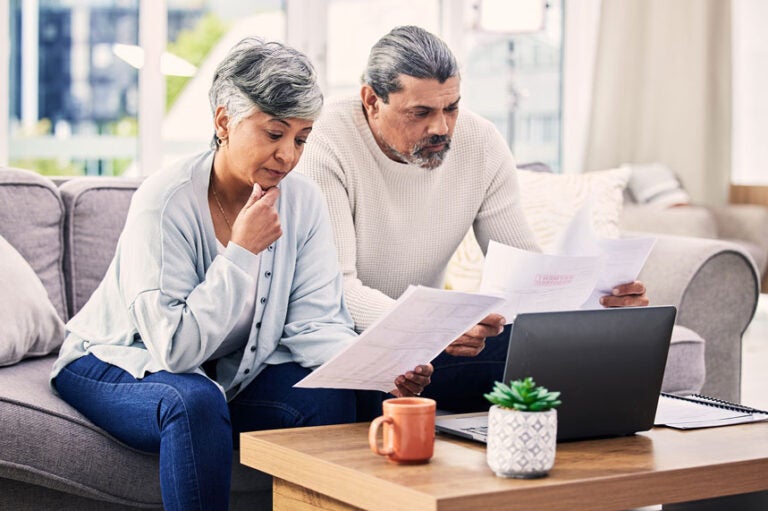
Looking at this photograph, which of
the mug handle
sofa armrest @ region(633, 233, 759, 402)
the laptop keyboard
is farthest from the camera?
sofa armrest @ region(633, 233, 759, 402)

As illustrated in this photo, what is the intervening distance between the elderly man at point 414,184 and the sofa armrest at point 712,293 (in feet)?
1.67

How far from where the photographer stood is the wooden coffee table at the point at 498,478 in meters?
1.26

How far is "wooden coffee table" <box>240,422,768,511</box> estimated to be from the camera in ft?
4.13

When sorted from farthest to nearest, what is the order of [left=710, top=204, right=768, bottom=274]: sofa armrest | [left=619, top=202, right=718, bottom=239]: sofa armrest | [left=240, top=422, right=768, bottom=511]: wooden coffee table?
[left=710, top=204, right=768, bottom=274]: sofa armrest
[left=619, top=202, right=718, bottom=239]: sofa armrest
[left=240, top=422, right=768, bottom=511]: wooden coffee table

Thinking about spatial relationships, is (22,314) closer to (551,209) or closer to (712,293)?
(551,209)

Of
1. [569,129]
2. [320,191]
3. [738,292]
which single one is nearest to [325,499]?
[320,191]

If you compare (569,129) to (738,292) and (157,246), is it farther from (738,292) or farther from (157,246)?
(157,246)

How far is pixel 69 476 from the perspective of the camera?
1.80m

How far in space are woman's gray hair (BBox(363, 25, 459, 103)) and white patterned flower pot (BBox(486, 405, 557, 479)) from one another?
0.94m

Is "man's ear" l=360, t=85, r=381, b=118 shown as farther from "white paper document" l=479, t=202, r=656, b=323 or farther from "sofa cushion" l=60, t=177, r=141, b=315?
"sofa cushion" l=60, t=177, r=141, b=315

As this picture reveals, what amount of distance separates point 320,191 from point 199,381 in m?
0.48

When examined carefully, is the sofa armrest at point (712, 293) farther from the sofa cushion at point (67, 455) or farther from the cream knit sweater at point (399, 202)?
the sofa cushion at point (67, 455)

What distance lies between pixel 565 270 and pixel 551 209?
1213 mm

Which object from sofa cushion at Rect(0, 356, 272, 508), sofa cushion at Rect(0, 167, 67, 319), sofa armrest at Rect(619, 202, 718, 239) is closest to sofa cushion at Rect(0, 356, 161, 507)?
sofa cushion at Rect(0, 356, 272, 508)
